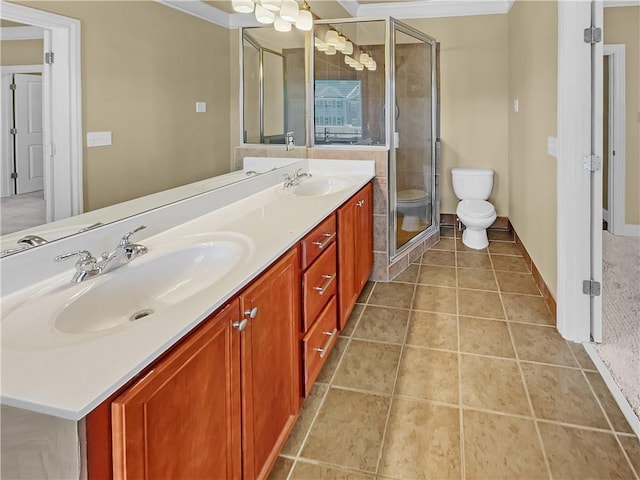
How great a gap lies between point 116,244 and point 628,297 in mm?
3193

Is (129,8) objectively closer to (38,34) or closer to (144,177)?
(38,34)

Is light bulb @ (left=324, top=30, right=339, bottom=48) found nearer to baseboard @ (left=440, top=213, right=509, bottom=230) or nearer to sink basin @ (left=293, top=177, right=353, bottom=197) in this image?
sink basin @ (left=293, top=177, right=353, bottom=197)

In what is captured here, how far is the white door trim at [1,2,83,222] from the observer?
1.19m

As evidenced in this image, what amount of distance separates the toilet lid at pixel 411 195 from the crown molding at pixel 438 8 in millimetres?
2069

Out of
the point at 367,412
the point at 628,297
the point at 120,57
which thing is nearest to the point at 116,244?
the point at 120,57

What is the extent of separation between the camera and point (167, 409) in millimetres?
933

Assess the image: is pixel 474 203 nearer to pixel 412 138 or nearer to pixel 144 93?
pixel 412 138

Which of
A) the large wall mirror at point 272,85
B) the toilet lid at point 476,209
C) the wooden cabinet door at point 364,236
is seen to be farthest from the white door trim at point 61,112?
the toilet lid at point 476,209

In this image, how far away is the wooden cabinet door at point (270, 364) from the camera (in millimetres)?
1319

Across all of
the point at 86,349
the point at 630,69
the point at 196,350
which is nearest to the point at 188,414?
the point at 196,350

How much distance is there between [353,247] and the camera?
2.87 metres

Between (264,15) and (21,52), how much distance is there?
163 centimetres

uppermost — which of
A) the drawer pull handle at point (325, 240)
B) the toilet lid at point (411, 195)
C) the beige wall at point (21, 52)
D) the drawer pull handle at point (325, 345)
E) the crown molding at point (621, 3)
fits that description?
the crown molding at point (621, 3)

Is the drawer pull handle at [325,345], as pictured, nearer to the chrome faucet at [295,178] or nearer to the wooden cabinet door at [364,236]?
the wooden cabinet door at [364,236]
